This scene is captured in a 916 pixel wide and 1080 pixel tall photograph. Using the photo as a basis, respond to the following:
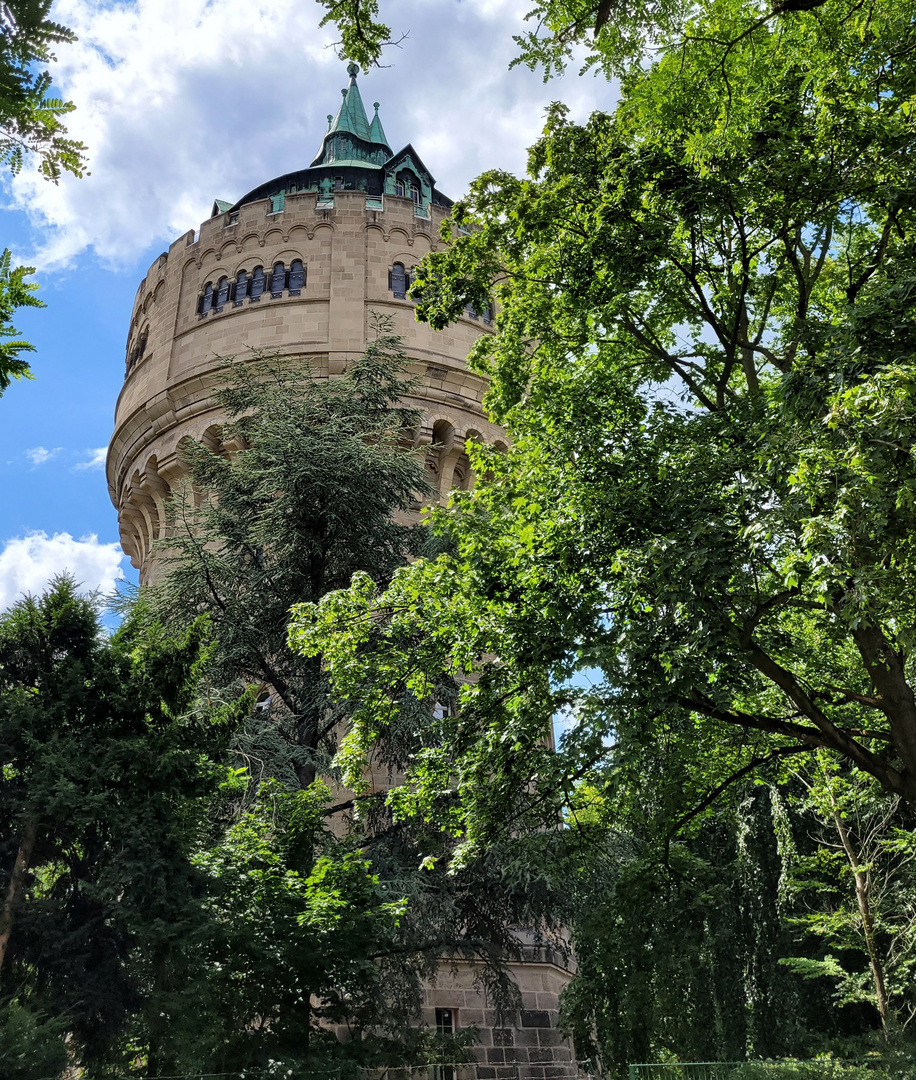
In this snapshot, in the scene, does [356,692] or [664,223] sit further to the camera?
[356,692]

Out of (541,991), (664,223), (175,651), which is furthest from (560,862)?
(541,991)

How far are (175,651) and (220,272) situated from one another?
16.3 metres

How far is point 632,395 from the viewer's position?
980 centimetres

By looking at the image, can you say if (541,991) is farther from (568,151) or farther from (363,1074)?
(568,151)

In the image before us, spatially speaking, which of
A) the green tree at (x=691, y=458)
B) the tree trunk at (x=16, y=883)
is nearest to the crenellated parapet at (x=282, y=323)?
the green tree at (x=691, y=458)

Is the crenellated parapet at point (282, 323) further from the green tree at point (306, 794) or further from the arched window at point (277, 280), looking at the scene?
the green tree at point (306, 794)

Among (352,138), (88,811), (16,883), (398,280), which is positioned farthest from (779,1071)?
(352,138)

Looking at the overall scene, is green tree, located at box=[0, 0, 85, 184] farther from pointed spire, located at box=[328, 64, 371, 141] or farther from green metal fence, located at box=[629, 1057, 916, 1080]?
pointed spire, located at box=[328, 64, 371, 141]

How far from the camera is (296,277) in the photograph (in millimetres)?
22562

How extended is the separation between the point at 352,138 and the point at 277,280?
9.51 m

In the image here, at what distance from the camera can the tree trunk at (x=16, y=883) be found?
7.39m

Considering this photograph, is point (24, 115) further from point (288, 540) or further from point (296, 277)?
point (296, 277)

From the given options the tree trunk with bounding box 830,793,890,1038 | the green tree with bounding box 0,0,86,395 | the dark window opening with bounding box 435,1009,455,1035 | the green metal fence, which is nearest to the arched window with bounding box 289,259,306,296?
the dark window opening with bounding box 435,1009,455,1035

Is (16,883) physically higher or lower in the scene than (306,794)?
lower
